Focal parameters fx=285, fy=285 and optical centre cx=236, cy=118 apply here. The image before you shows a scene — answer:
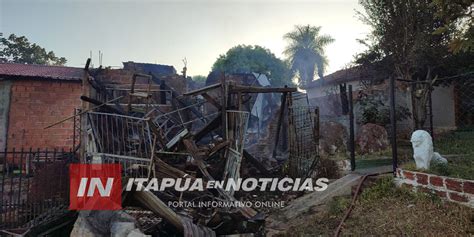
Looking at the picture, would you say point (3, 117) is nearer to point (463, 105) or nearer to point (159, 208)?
→ point (159, 208)

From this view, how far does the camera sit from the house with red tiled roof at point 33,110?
11.0 m

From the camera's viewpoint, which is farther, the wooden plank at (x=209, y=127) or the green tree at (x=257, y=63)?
the green tree at (x=257, y=63)

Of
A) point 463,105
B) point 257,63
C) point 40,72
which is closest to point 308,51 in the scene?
point 257,63

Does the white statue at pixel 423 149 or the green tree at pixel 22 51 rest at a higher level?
the green tree at pixel 22 51

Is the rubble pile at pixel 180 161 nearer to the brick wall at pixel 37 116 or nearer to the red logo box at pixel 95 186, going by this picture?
the red logo box at pixel 95 186

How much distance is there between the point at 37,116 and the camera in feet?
36.8

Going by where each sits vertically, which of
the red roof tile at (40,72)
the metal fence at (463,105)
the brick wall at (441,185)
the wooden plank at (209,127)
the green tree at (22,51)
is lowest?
the brick wall at (441,185)

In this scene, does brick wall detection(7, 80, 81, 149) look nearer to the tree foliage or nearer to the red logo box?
the red logo box

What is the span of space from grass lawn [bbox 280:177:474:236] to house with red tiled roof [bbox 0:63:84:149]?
10658mm

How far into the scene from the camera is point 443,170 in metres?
3.70

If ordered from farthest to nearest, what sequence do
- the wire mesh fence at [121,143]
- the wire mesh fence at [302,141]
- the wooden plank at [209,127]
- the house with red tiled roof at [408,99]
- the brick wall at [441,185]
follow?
the house with red tiled roof at [408,99] → the wooden plank at [209,127] → the wire mesh fence at [302,141] → the wire mesh fence at [121,143] → the brick wall at [441,185]

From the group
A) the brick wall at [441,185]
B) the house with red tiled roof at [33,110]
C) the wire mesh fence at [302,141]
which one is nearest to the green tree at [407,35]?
the wire mesh fence at [302,141]

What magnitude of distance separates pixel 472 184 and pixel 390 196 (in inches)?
37.8

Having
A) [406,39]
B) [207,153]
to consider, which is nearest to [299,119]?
[207,153]
